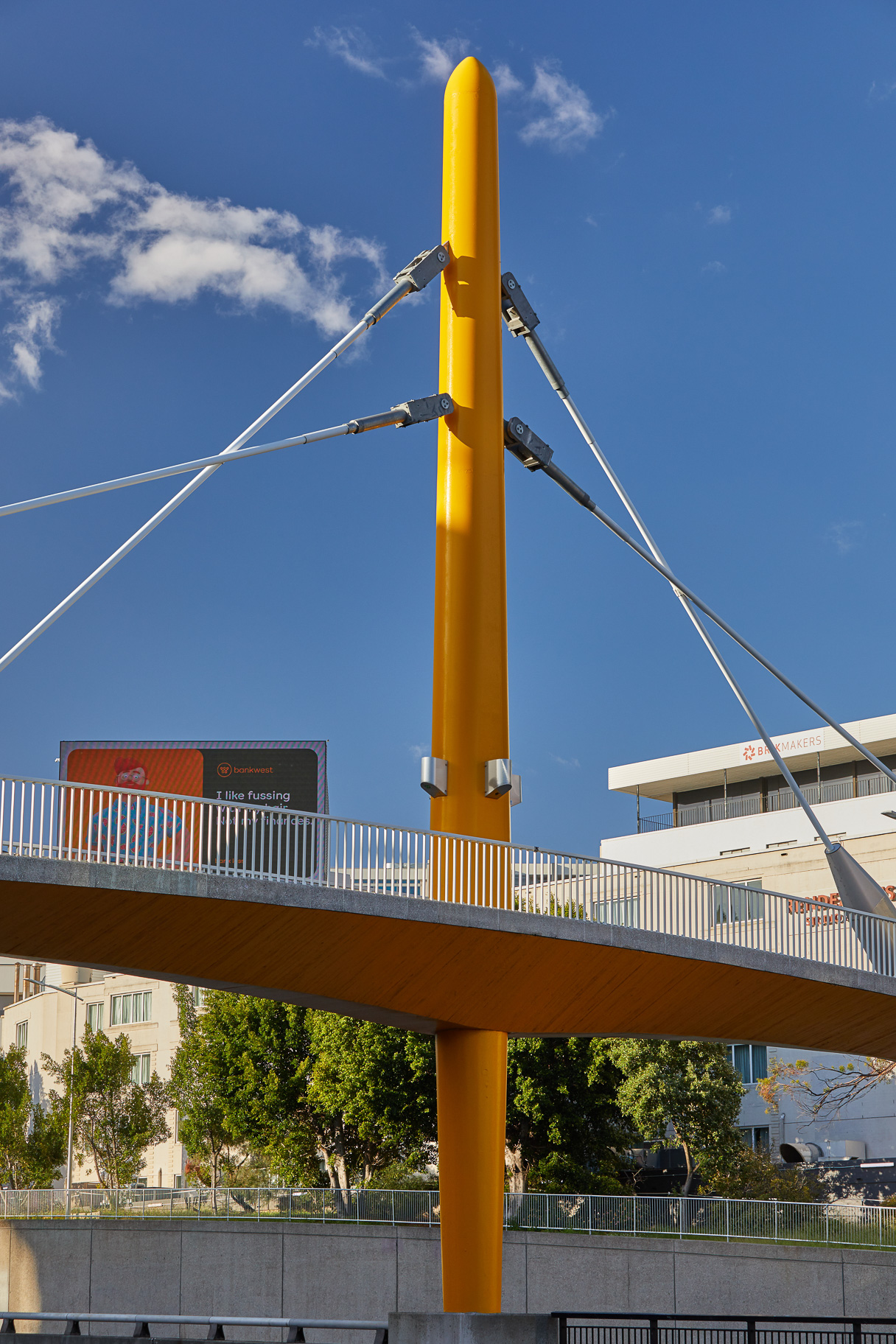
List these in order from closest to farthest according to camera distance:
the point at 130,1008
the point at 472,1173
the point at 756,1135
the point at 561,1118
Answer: the point at 472,1173, the point at 561,1118, the point at 756,1135, the point at 130,1008

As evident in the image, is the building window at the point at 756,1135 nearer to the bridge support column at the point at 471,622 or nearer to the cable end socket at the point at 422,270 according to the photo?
the bridge support column at the point at 471,622

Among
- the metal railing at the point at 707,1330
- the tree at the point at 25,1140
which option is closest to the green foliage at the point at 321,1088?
the metal railing at the point at 707,1330

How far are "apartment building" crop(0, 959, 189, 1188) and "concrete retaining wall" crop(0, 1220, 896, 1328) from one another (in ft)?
94.5

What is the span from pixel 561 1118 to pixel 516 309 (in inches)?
963

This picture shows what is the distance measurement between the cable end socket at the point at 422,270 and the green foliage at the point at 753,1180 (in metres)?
28.7

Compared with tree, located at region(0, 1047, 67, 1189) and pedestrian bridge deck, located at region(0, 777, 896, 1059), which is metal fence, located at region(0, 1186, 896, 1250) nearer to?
pedestrian bridge deck, located at region(0, 777, 896, 1059)

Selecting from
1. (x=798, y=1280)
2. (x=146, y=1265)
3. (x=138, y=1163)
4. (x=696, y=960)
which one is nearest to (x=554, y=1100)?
(x=798, y=1280)

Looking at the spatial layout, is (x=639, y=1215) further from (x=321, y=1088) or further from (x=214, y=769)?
(x=214, y=769)

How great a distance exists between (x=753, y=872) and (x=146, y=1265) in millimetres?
31549

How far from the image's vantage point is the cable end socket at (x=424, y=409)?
29141 mm

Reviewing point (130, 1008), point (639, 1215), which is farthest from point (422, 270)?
point (130, 1008)

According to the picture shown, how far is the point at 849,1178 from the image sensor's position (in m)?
51.8

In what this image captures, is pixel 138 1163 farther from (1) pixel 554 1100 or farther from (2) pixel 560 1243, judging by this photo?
(2) pixel 560 1243

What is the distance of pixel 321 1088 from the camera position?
47.5 meters
